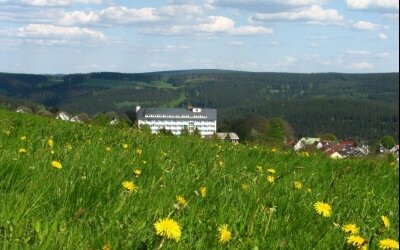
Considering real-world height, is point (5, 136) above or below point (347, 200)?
above

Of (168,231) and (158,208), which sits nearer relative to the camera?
(168,231)

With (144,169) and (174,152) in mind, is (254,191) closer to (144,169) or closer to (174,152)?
(144,169)

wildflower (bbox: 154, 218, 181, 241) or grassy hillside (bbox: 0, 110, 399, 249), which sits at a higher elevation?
wildflower (bbox: 154, 218, 181, 241)

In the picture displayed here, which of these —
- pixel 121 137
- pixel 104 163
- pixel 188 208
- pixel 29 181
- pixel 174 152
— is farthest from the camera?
pixel 121 137

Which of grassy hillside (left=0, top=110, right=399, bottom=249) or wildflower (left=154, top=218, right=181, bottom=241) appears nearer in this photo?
wildflower (left=154, top=218, right=181, bottom=241)

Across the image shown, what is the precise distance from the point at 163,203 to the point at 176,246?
0.89 meters

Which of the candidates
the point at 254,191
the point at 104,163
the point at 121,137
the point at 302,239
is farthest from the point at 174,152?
the point at 302,239

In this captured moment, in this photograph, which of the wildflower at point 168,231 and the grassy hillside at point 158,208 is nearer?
the wildflower at point 168,231

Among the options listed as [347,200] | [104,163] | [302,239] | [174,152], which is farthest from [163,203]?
[174,152]

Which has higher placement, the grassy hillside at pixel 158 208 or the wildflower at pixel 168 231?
the wildflower at pixel 168 231

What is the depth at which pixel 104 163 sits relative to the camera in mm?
4344

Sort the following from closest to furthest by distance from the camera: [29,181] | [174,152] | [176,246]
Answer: [176,246] < [29,181] < [174,152]

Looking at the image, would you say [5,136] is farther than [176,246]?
Yes

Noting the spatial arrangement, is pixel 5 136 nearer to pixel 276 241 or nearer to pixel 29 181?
pixel 29 181
